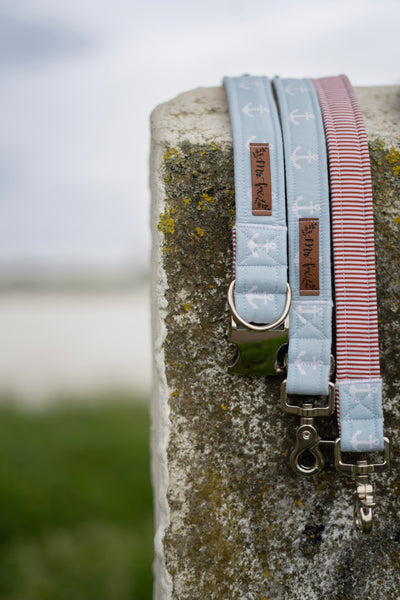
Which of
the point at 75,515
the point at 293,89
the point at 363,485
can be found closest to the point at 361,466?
the point at 363,485

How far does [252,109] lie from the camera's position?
1225mm

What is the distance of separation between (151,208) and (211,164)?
0.64 ft

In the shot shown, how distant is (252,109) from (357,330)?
0.60 meters

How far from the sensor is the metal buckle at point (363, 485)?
3.74ft

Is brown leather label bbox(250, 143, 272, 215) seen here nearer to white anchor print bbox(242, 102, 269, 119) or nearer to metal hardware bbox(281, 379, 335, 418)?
white anchor print bbox(242, 102, 269, 119)

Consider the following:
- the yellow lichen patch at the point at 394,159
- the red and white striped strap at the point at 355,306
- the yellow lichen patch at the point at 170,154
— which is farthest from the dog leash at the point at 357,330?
the yellow lichen patch at the point at 170,154

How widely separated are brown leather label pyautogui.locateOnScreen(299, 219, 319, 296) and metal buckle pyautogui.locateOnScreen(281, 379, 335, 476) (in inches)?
9.0

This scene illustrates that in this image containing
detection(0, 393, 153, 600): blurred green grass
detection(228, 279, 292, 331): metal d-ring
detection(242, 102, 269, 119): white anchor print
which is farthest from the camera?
detection(0, 393, 153, 600): blurred green grass

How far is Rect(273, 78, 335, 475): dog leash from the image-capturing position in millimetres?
1146

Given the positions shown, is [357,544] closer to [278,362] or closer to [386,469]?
[386,469]

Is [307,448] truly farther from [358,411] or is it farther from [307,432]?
[358,411]

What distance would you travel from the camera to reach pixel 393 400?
1.23 metres

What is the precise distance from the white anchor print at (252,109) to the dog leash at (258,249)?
0.05 feet

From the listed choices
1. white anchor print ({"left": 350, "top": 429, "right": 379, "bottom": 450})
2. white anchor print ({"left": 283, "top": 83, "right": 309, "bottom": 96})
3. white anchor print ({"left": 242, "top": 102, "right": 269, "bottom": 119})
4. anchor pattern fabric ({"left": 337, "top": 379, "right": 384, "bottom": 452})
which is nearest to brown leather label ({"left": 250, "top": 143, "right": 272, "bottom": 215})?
white anchor print ({"left": 242, "top": 102, "right": 269, "bottom": 119})
